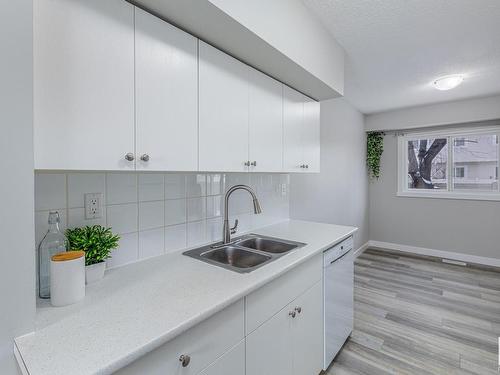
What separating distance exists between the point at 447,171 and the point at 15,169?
5.14 m

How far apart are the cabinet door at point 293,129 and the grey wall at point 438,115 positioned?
2.96 metres

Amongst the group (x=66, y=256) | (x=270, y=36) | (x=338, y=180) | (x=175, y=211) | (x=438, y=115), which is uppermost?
(x=438, y=115)

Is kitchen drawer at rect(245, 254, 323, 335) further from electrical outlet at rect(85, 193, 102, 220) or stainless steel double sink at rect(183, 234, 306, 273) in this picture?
electrical outlet at rect(85, 193, 102, 220)

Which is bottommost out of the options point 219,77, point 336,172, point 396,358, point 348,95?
point 396,358

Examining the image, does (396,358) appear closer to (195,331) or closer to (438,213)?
(195,331)

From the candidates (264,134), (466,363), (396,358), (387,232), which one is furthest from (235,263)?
(387,232)

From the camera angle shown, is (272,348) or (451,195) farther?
(451,195)

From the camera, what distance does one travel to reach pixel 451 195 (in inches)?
160

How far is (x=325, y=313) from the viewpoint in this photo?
171cm

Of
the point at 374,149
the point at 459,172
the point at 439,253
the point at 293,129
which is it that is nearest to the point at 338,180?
the point at 374,149

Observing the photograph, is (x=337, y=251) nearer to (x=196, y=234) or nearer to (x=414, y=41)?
(x=196, y=234)

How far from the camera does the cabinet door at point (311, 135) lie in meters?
2.06

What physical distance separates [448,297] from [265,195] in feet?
7.97

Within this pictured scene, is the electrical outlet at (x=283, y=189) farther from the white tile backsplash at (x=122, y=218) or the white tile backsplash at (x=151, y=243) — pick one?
the white tile backsplash at (x=122, y=218)
